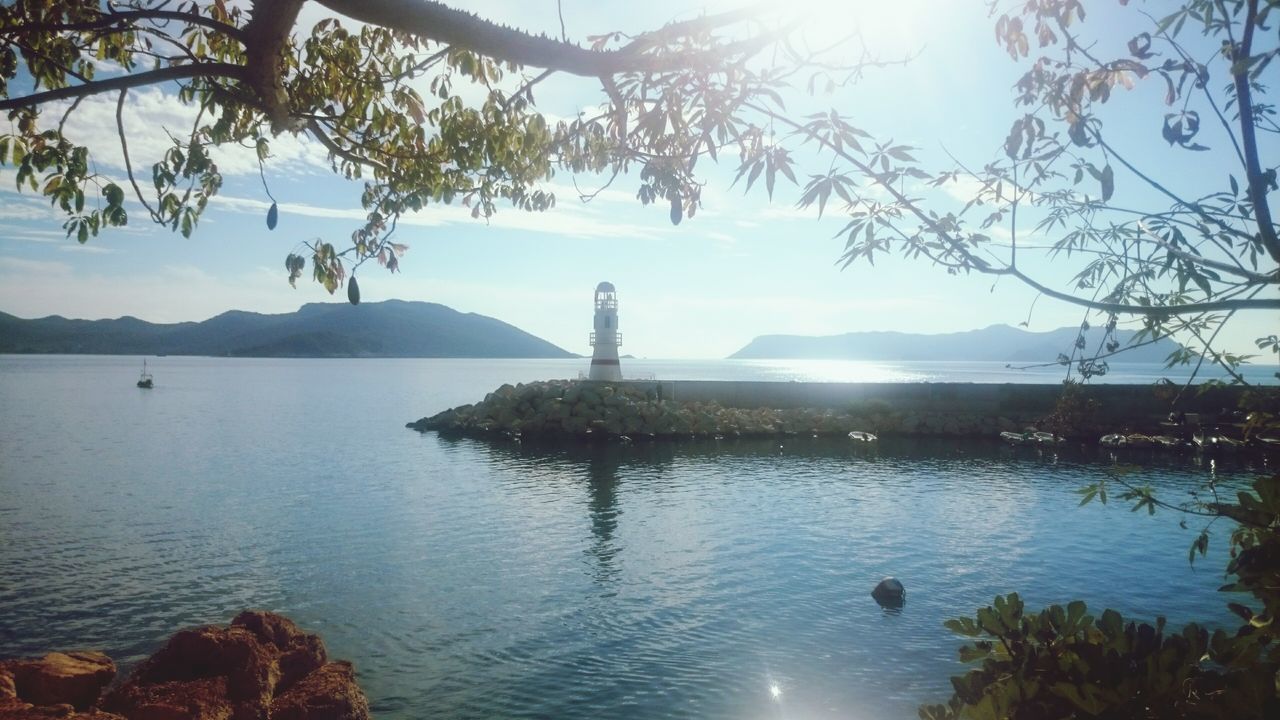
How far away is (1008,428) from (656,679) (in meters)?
37.6

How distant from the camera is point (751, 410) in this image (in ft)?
157

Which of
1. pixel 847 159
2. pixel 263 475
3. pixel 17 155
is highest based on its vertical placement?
pixel 17 155

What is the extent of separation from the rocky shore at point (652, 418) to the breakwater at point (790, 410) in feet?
0.18

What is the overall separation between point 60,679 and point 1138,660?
30.0 ft

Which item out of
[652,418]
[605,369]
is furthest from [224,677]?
[605,369]

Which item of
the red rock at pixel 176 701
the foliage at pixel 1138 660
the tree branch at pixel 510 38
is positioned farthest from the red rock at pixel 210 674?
the foliage at pixel 1138 660

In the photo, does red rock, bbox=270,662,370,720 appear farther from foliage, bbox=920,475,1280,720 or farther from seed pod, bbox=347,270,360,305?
foliage, bbox=920,475,1280,720

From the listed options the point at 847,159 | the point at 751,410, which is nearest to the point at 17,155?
the point at 847,159

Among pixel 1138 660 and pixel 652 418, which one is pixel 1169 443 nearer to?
pixel 652 418

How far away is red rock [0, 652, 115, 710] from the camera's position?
739cm

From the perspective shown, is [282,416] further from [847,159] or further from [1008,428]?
[847,159]

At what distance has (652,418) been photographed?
4147 centimetres

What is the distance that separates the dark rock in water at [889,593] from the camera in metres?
13.6

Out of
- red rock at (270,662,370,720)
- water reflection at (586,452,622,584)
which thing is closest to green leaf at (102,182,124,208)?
red rock at (270,662,370,720)
